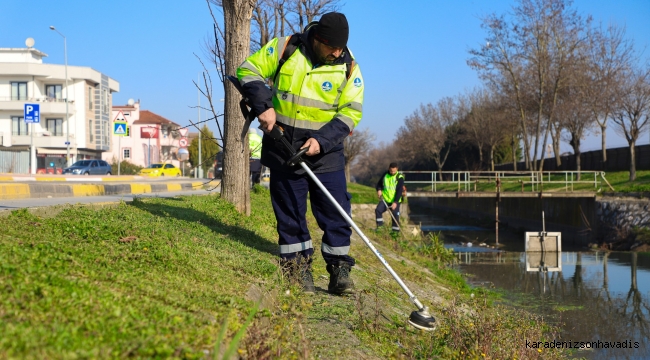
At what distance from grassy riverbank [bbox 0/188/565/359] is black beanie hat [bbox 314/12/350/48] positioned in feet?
5.93

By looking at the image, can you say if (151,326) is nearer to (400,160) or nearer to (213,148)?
(213,148)

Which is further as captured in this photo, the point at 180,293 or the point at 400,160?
the point at 400,160

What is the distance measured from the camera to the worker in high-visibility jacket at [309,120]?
5309 mm

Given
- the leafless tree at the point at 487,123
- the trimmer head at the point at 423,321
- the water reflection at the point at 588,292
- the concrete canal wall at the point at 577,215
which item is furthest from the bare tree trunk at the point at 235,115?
the leafless tree at the point at 487,123

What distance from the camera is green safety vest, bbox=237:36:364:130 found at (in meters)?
5.36

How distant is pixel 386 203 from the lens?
676 inches

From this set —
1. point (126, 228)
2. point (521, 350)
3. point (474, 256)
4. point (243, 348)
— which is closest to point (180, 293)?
point (243, 348)

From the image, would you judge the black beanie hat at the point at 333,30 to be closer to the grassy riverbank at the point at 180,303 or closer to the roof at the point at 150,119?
the grassy riverbank at the point at 180,303

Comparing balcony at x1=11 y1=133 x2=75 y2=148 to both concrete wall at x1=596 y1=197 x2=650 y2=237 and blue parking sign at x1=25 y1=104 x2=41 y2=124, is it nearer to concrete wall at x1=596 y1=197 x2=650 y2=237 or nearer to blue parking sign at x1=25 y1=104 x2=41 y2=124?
blue parking sign at x1=25 y1=104 x2=41 y2=124

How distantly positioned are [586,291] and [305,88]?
9021 millimetres

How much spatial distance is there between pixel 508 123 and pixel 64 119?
40.5 metres

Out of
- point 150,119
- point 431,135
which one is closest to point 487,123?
point 431,135

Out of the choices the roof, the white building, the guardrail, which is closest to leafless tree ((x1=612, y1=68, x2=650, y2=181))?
the guardrail

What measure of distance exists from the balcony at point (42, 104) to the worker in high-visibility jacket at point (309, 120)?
61097 millimetres
